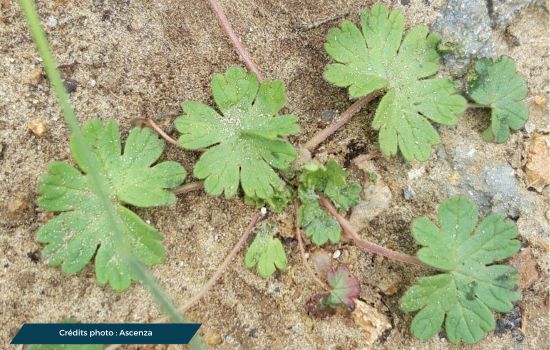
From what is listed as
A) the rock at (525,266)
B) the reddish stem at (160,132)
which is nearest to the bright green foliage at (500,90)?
the rock at (525,266)

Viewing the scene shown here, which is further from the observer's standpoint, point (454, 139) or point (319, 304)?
point (454, 139)

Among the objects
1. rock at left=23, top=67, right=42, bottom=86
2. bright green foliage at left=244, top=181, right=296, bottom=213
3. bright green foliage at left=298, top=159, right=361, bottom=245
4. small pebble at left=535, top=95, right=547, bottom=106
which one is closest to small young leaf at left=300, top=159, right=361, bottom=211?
bright green foliage at left=298, top=159, right=361, bottom=245

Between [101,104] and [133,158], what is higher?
[101,104]

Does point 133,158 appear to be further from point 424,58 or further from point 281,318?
point 424,58

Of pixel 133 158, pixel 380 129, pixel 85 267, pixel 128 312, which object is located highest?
pixel 133 158

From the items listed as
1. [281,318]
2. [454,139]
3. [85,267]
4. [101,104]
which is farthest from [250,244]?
[454,139]

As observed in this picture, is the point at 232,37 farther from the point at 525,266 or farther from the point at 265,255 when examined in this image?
the point at 525,266

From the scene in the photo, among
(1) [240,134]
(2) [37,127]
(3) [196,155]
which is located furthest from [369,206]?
(2) [37,127]

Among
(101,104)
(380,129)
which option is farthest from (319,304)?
(101,104)
